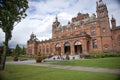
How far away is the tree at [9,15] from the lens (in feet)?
38.7

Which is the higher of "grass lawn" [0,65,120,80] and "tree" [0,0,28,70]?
"tree" [0,0,28,70]

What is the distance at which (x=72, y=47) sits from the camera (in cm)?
4403

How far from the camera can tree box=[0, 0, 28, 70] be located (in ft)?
38.7

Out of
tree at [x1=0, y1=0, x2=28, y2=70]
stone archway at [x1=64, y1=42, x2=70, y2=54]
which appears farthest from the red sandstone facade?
tree at [x1=0, y1=0, x2=28, y2=70]

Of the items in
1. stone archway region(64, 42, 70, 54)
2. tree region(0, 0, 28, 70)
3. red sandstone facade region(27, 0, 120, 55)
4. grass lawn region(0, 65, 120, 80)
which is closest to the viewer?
grass lawn region(0, 65, 120, 80)

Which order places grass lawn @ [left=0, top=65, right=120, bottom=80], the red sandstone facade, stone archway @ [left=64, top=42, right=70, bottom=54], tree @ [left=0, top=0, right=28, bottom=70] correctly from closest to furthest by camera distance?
grass lawn @ [left=0, top=65, right=120, bottom=80], tree @ [left=0, top=0, right=28, bottom=70], the red sandstone facade, stone archway @ [left=64, top=42, right=70, bottom=54]

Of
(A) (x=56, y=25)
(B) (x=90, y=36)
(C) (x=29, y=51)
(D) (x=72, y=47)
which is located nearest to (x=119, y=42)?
(B) (x=90, y=36)

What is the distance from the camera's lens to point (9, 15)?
495 inches

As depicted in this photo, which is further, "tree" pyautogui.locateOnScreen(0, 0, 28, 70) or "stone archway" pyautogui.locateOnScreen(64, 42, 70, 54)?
"stone archway" pyautogui.locateOnScreen(64, 42, 70, 54)

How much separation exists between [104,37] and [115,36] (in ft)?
10.5

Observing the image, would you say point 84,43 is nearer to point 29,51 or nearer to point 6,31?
point 6,31

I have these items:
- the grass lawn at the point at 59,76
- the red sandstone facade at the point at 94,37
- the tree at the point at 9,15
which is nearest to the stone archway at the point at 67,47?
the red sandstone facade at the point at 94,37

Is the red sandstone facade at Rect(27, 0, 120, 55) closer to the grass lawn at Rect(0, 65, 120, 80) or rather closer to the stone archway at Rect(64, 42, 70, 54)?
the stone archway at Rect(64, 42, 70, 54)

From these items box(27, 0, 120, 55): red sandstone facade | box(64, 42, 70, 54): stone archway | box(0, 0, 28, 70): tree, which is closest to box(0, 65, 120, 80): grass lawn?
box(0, 0, 28, 70): tree
